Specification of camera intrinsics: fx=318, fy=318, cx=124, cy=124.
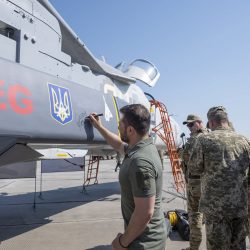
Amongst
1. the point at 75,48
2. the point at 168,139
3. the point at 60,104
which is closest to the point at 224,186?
the point at 60,104

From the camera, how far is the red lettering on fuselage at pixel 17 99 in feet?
10.4

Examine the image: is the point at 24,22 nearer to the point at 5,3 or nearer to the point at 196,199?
the point at 5,3

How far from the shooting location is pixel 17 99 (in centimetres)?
327

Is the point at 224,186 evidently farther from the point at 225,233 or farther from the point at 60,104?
the point at 60,104

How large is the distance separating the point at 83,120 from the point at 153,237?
2398 mm

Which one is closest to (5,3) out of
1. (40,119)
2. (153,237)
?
(40,119)

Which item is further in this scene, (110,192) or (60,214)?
(110,192)

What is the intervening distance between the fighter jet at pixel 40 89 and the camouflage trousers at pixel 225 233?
6.54 ft

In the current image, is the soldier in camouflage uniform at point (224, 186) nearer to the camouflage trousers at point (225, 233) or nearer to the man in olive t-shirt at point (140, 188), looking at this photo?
the camouflage trousers at point (225, 233)

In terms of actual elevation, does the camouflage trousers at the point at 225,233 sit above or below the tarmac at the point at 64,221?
above

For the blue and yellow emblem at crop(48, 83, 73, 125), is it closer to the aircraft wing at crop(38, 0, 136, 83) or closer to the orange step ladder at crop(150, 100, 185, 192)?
the aircraft wing at crop(38, 0, 136, 83)

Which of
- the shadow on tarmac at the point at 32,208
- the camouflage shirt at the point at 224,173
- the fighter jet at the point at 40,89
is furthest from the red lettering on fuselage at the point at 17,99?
the shadow on tarmac at the point at 32,208

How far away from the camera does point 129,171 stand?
2178mm

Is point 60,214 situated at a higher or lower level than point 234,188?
lower
